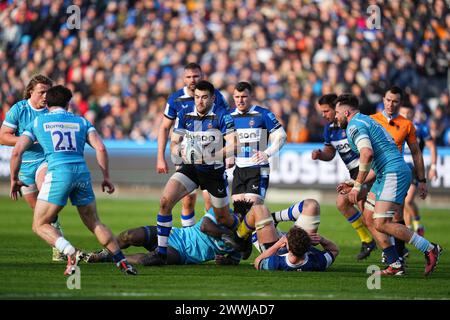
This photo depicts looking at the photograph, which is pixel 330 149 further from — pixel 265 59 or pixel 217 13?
pixel 217 13

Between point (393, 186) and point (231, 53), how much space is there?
17.7 metres

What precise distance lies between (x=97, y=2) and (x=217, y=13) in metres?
4.26

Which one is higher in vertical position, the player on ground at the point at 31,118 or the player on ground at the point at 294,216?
the player on ground at the point at 31,118

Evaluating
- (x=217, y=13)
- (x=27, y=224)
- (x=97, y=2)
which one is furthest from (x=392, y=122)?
(x=97, y=2)

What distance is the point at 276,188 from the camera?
85.2ft

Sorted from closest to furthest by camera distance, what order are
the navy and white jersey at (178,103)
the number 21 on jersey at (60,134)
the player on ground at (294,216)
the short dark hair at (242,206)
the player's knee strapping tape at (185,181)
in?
the number 21 on jersey at (60,134) < the player on ground at (294,216) < the player's knee strapping tape at (185,181) < the short dark hair at (242,206) < the navy and white jersey at (178,103)

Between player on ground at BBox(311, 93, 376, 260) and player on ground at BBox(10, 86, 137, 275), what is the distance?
4292 mm

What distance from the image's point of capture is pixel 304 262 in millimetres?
12016

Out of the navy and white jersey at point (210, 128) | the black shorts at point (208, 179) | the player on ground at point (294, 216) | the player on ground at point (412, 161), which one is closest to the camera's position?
the player on ground at point (294, 216)

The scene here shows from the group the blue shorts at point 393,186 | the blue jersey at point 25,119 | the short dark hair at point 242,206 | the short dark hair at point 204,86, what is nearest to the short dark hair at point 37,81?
the blue jersey at point 25,119

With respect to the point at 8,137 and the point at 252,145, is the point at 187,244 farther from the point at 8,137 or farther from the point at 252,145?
the point at 8,137

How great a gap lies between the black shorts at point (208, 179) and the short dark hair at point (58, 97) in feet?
7.55

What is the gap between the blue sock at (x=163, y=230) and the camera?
12.2m

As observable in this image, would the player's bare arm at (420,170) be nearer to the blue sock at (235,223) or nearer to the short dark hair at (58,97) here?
the blue sock at (235,223)
